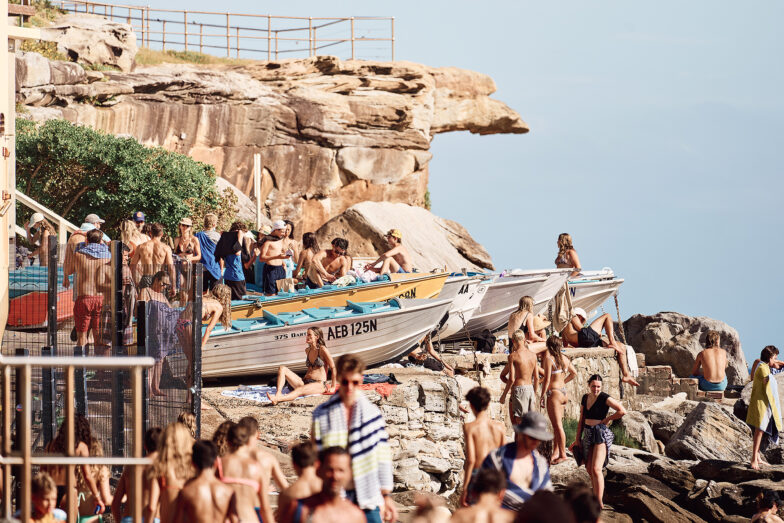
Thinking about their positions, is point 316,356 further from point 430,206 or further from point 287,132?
point 430,206

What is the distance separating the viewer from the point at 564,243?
19656 millimetres

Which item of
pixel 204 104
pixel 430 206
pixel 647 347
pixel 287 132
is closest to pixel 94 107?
pixel 204 104

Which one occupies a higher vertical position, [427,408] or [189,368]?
[189,368]

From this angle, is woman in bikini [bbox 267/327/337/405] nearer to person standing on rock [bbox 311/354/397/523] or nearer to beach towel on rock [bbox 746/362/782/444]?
beach towel on rock [bbox 746/362/782/444]

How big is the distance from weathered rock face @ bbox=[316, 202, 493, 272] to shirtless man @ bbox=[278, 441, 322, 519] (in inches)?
782

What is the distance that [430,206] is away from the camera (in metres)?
39.4

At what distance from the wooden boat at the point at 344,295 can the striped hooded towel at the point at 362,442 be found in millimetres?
8308

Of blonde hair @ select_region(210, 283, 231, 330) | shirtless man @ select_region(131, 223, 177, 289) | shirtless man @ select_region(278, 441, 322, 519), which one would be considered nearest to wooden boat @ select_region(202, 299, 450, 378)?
blonde hair @ select_region(210, 283, 231, 330)

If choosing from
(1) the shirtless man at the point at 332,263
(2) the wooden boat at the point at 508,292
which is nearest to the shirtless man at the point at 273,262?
(1) the shirtless man at the point at 332,263

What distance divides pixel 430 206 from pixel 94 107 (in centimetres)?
1383

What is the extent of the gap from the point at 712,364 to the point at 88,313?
37.5ft

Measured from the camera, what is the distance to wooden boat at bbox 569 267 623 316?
80.5 ft

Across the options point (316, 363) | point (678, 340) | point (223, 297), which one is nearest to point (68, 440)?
point (223, 297)

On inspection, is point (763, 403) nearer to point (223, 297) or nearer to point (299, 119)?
point (223, 297)
